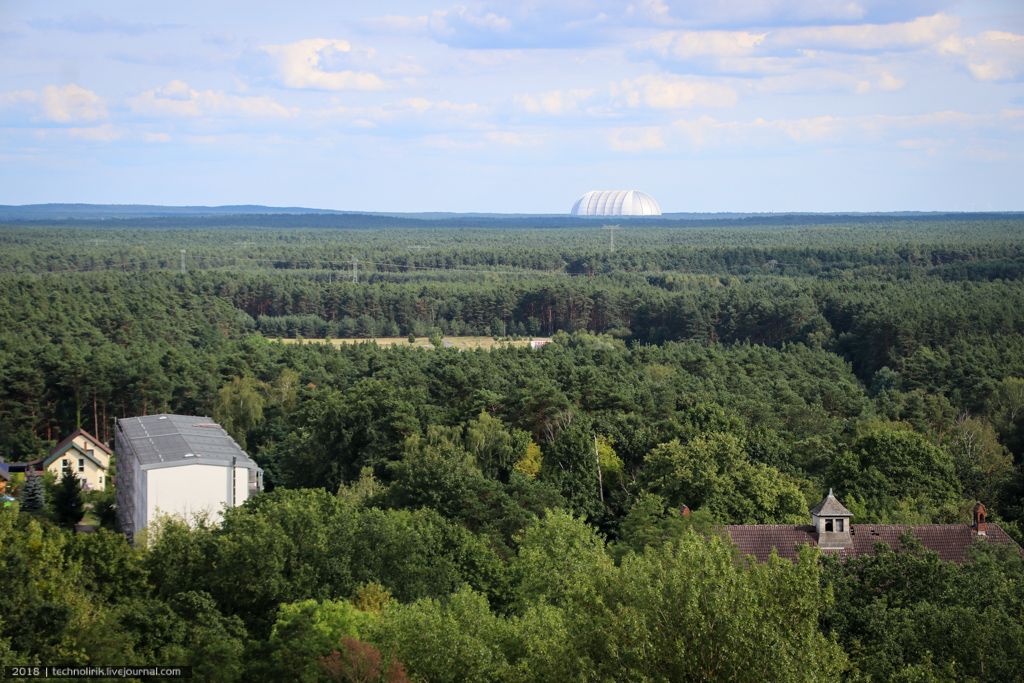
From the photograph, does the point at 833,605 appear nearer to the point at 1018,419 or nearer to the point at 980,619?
the point at 980,619

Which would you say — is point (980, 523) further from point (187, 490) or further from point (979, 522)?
point (187, 490)

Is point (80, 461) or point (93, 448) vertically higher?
point (93, 448)

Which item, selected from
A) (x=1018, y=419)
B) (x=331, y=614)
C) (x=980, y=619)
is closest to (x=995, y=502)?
(x=1018, y=419)

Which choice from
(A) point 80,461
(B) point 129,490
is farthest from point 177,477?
(A) point 80,461

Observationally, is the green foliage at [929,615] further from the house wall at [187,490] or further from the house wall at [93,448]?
the house wall at [93,448]

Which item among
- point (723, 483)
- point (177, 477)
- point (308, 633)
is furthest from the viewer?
point (177, 477)
